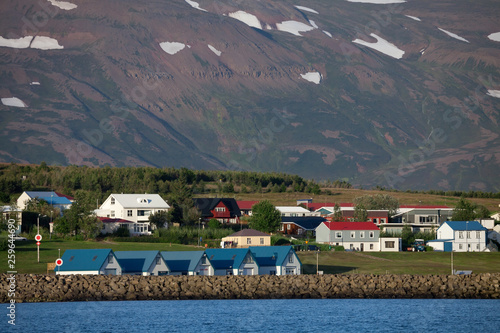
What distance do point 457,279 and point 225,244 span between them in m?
25.7

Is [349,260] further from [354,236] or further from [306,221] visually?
[306,221]

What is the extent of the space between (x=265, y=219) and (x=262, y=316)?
40.1 m

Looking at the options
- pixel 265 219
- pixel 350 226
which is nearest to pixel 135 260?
pixel 265 219

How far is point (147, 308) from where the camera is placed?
52.2 metres

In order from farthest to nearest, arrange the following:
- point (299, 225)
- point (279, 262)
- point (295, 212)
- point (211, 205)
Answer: point (295, 212) → point (211, 205) → point (299, 225) → point (279, 262)

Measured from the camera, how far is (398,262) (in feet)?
241

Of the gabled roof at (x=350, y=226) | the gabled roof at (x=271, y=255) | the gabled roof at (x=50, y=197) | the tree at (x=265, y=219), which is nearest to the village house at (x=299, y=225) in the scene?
the tree at (x=265, y=219)

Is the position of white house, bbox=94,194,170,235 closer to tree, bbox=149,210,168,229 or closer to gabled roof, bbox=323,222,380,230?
tree, bbox=149,210,168,229

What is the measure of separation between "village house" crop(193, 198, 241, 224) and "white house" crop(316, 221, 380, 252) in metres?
23.3

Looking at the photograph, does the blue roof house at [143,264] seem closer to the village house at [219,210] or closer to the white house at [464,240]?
the white house at [464,240]

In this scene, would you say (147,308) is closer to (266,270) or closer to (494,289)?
(266,270)

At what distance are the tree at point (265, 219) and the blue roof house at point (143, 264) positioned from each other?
30.2 m

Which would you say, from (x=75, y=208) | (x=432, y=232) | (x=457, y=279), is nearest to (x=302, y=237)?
(x=432, y=232)

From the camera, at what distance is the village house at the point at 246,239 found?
3108 inches
